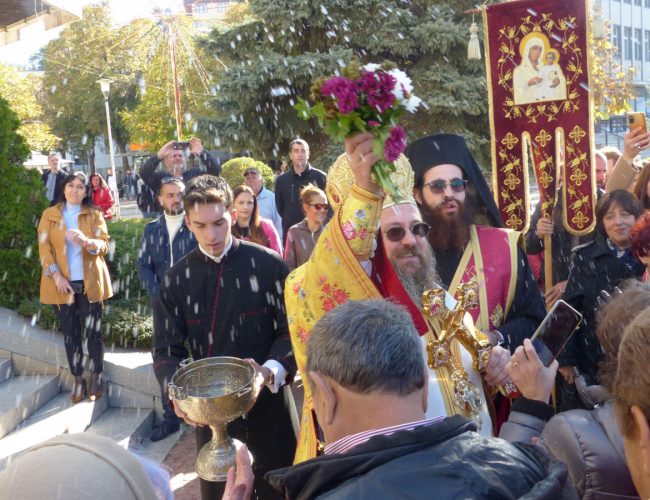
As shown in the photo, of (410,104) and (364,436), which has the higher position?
(410,104)

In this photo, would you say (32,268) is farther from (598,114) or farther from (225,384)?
(598,114)

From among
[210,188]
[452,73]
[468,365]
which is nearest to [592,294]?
[468,365]

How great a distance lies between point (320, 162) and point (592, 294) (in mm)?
11013

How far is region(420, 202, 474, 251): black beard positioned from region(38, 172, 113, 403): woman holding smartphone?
3.59 meters

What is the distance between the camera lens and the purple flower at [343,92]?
7.75 ft

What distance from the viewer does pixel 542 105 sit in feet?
17.2

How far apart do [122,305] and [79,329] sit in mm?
1963

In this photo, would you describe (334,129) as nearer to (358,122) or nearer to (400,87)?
(358,122)

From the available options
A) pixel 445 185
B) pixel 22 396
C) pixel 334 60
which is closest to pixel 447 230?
pixel 445 185

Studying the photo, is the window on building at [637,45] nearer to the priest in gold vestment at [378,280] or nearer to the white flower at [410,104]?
the priest in gold vestment at [378,280]

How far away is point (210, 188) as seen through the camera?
3.69 meters

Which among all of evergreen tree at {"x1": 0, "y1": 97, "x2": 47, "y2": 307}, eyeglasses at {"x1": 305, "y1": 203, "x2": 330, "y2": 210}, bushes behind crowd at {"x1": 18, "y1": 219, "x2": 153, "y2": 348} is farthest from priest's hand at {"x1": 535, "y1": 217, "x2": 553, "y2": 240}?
evergreen tree at {"x1": 0, "y1": 97, "x2": 47, "y2": 307}

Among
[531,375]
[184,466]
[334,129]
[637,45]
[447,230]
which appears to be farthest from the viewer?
[637,45]

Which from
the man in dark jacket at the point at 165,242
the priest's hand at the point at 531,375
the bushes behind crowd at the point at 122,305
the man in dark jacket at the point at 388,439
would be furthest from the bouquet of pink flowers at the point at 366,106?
the bushes behind crowd at the point at 122,305
